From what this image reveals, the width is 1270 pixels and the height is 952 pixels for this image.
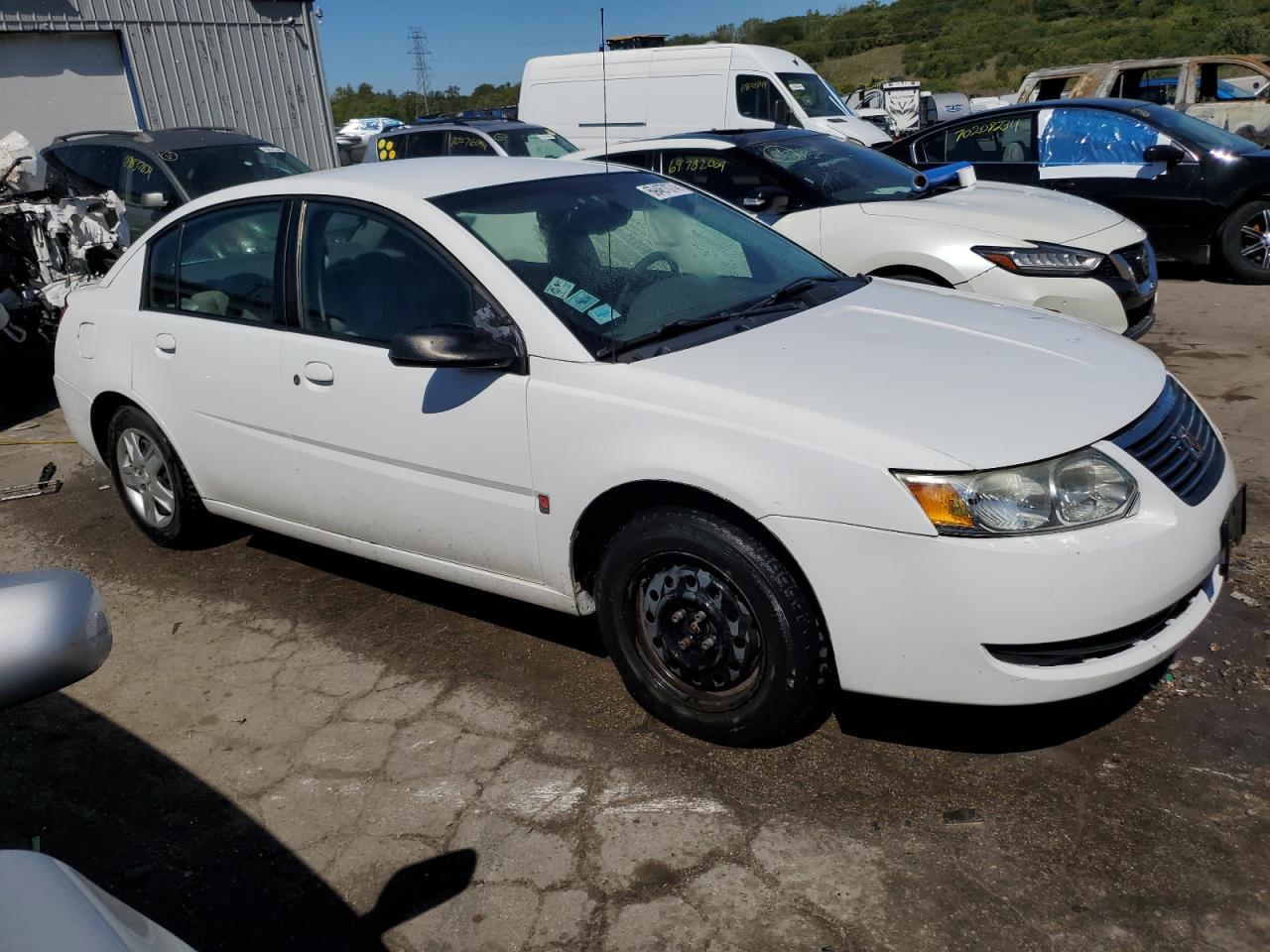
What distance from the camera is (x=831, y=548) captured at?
2717 mm

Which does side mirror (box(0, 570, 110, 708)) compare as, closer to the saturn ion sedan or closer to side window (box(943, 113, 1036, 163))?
the saturn ion sedan

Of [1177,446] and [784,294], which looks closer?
[1177,446]

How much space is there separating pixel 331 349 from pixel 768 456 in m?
1.71

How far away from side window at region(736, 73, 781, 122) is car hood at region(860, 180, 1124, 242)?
8978mm

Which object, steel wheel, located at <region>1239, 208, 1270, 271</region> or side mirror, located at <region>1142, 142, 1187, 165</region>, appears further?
steel wheel, located at <region>1239, 208, 1270, 271</region>

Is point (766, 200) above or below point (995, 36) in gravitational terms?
above

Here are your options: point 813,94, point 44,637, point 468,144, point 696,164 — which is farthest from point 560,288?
point 813,94

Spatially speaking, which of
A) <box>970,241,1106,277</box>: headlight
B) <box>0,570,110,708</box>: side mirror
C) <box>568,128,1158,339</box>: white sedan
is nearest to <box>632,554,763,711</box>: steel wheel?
<box>0,570,110,708</box>: side mirror

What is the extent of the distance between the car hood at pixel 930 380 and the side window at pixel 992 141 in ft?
21.6

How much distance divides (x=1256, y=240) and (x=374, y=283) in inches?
319

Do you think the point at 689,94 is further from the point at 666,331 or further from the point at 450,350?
the point at 450,350

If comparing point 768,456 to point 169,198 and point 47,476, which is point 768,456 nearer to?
point 47,476

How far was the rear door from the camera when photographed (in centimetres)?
399

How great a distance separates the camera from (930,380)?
2984 mm
